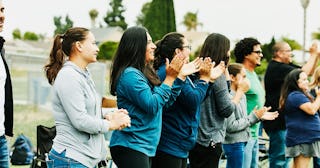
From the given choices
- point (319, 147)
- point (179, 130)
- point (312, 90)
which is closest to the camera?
point (179, 130)

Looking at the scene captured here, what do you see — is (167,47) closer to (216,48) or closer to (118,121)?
(216,48)

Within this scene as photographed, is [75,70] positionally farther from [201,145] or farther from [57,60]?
[201,145]

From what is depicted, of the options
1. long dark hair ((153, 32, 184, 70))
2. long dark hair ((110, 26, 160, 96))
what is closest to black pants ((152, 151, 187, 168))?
long dark hair ((110, 26, 160, 96))

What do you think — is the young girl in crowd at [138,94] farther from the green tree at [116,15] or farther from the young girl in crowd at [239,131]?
the green tree at [116,15]

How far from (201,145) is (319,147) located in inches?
96.3

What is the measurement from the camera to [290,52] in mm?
7648

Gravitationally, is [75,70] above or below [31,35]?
above

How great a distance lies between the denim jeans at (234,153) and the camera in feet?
18.6

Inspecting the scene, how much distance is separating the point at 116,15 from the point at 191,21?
709 inches

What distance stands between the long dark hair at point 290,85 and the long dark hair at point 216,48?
2.07 metres

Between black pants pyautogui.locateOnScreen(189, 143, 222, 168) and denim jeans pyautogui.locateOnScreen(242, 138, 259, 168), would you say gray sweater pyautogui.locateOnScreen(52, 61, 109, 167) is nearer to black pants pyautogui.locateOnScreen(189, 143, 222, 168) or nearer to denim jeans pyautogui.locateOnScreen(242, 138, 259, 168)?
black pants pyautogui.locateOnScreen(189, 143, 222, 168)

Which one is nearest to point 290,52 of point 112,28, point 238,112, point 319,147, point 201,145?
point 319,147

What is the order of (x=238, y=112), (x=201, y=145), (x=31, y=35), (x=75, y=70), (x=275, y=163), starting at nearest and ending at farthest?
(x=75, y=70)
(x=201, y=145)
(x=238, y=112)
(x=275, y=163)
(x=31, y=35)

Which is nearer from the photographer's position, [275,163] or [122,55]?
[122,55]
